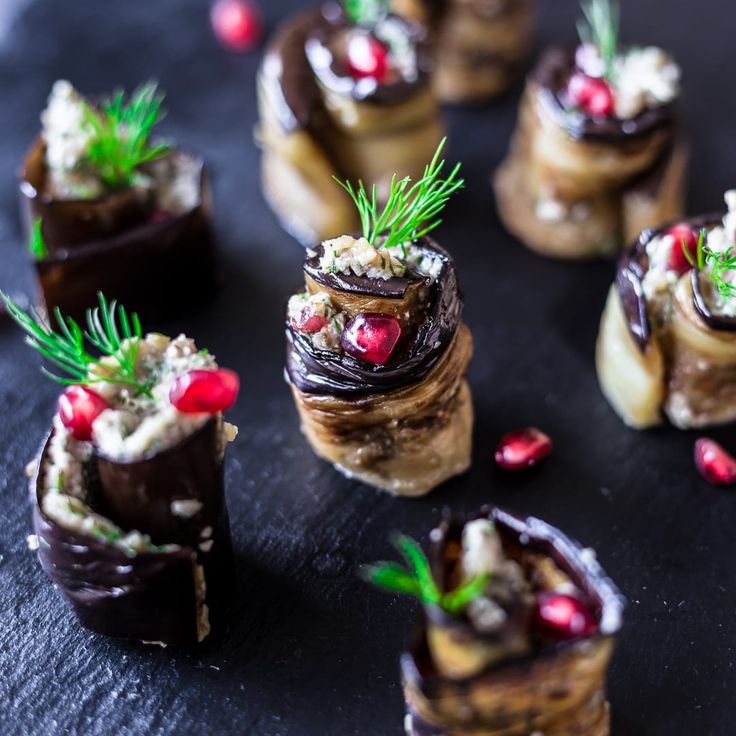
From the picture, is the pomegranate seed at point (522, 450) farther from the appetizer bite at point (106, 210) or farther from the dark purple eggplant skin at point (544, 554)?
the appetizer bite at point (106, 210)

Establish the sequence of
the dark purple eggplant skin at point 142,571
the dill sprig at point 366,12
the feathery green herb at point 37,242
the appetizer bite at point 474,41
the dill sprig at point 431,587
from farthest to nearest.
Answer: the appetizer bite at point 474,41 < the dill sprig at point 366,12 < the feathery green herb at point 37,242 < the dark purple eggplant skin at point 142,571 < the dill sprig at point 431,587

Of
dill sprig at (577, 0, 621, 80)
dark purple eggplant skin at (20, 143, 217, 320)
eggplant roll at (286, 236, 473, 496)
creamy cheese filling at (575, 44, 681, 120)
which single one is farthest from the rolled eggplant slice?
dill sprig at (577, 0, 621, 80)

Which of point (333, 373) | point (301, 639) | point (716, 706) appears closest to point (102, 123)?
point (333, 373)

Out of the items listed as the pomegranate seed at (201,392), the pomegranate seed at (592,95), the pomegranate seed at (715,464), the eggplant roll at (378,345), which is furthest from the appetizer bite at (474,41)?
the pomegranate seed at (201,392)

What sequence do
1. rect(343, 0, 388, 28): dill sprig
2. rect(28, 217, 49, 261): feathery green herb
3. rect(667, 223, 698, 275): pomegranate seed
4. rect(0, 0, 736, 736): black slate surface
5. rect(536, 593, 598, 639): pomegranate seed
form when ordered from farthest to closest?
rect(343, 0, 388, 28): dill sprig → rect(28, 217, 49, 261): feathery green herb → rect(667, 223, 698, 275): pomegranate seed → rect(0, 0, 736, 736): black slate surface → rect(536, 593, 598, 639): pomegranate seed

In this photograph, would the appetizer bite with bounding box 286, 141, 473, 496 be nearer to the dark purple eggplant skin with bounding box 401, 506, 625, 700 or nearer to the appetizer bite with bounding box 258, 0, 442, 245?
the dark purple eggplant skin with bounding box 401, 506, 625, 700

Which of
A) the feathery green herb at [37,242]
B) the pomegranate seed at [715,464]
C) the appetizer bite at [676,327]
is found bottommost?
the pomegranate seed at [715,464]
